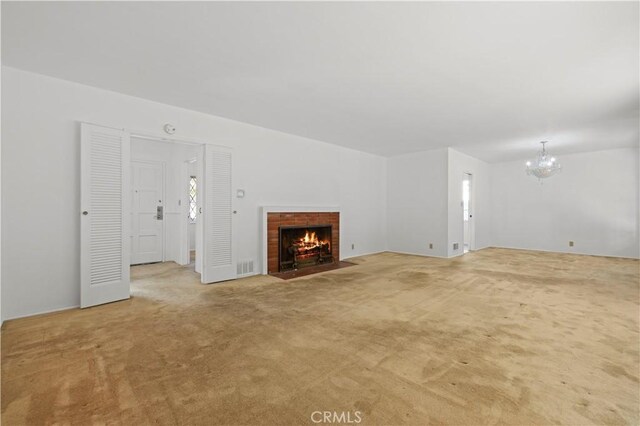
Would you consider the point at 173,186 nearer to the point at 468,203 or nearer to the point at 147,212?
the point at 147,212

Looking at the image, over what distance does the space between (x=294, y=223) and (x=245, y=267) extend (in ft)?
3.96

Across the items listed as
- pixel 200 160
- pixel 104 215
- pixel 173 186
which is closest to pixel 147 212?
pixel 173 186

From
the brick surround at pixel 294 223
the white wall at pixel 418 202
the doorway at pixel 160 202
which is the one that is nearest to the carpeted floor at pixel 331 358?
the brick surround at pixel 294 223

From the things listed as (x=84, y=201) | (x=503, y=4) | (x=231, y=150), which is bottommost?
(x=84, y=201)

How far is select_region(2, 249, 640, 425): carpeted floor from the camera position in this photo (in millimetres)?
1540

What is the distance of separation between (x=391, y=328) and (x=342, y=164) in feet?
14.5

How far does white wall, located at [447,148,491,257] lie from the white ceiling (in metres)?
2.35

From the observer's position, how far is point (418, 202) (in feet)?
22.7

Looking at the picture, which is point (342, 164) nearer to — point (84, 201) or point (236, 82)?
point (236, 82)

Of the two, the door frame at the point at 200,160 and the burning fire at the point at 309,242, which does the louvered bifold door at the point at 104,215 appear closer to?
the door frame at the point at 200,160

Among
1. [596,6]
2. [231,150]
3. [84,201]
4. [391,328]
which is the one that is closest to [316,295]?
[391,328]

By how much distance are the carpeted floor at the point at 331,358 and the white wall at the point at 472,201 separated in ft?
9.71

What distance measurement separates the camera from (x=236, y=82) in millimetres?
3156

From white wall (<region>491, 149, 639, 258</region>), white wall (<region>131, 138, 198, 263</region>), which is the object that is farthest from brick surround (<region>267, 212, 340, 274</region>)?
white wall (<region>491, 149, 639, 258</region>)
